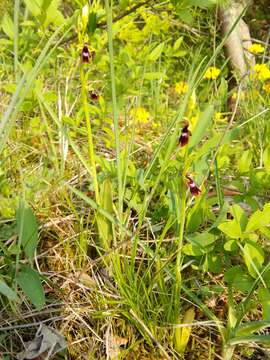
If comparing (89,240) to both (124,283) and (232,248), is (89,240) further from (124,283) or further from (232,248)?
(232,248)

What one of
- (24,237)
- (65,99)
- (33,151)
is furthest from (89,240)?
(65,99)

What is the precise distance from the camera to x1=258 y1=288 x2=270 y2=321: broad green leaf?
956 millimetres

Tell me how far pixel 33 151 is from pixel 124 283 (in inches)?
23.8

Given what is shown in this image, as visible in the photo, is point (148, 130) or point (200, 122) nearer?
point (200, 122)

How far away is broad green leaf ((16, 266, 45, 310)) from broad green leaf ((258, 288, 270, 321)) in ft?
1.28

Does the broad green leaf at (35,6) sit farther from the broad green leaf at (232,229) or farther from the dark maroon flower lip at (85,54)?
the broad green leaf at (232,229)

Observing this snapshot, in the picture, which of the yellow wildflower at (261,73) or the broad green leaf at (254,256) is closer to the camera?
the broad green leaf at (254,256)

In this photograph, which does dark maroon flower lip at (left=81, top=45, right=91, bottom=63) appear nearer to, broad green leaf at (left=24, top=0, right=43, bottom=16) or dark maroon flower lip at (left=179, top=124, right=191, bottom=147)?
dark maroon flower lip at (left=179, top=124, right=191, bottom=147)

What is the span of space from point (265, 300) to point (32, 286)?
0.42 metres

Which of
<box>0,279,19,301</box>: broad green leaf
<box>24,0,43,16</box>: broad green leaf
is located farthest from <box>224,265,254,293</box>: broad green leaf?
<box>24,0,43,16</box>: broad green leaf

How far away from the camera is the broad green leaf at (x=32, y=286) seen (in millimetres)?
1040

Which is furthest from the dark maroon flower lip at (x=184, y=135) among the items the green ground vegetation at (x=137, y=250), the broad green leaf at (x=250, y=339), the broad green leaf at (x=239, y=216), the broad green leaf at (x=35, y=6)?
the broad green leaf at (x=35, y=6)

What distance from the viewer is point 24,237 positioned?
1.14 metres

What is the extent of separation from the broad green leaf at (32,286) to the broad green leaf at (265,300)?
15.3 inches
